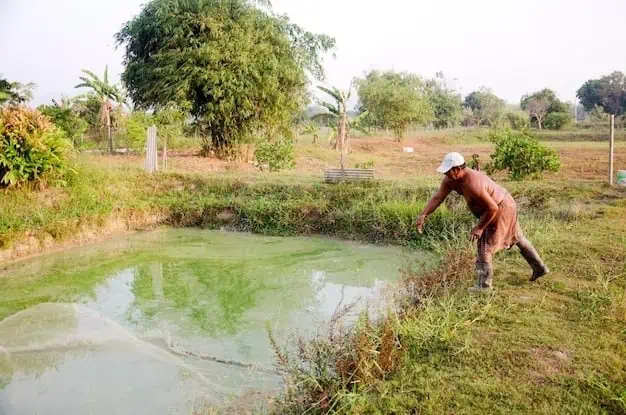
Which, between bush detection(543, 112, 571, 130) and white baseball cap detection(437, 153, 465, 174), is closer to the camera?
white baseball cap detection(437, 153, 465, 174)

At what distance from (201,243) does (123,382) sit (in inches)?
206

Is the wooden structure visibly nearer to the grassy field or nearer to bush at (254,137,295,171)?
the grassy field

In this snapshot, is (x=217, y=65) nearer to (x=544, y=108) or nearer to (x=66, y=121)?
(x=66, y=121)

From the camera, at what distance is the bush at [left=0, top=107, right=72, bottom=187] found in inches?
382

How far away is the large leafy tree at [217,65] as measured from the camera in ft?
53.5

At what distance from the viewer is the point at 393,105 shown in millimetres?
32031

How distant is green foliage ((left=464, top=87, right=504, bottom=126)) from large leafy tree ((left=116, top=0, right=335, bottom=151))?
29.5 m

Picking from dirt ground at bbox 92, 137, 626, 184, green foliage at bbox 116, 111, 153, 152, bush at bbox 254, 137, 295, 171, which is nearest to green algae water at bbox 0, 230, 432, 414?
dirt ground at bbox 92, 137, 626, 184

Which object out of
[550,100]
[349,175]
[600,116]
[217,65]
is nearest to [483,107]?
[550,100]

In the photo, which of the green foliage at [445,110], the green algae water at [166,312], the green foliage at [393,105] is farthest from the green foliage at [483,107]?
the green algae water at [166,312]

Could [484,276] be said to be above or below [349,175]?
below

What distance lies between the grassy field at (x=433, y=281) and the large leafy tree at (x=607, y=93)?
40331 millimetres

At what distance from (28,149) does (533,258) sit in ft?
28.5

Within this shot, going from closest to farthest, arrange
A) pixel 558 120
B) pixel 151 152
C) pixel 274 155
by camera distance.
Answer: pixel 151 152 < pixel 274 155 < pixel 558 120
